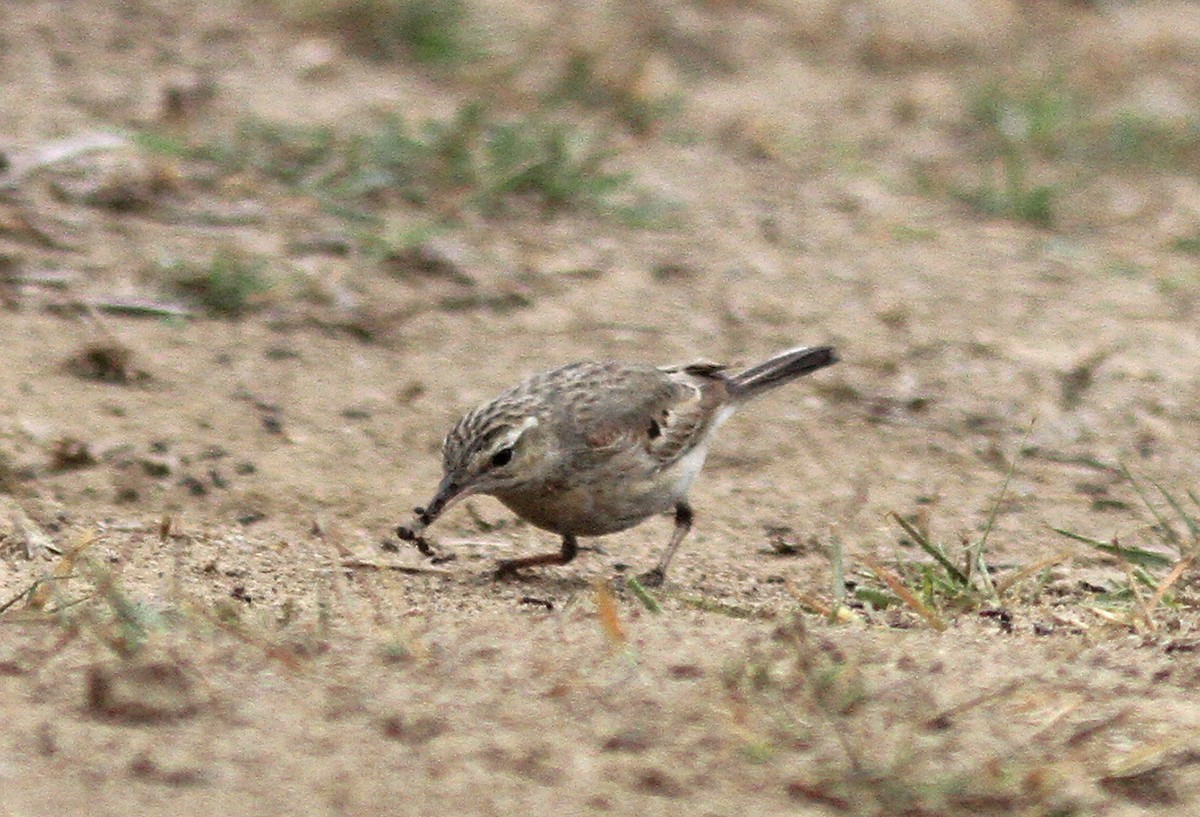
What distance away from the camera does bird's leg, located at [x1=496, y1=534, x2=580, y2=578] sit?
20.1 ft

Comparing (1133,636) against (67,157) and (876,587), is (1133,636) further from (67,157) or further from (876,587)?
(67,157)

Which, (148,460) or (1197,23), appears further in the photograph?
(1197,23)

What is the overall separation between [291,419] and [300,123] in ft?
10.0

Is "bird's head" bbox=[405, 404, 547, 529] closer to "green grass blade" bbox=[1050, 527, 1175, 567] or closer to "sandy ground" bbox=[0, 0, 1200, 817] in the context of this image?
"sandy ground" bbox=[0, 0, 1200, 817]

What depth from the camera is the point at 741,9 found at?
1359 centimetres

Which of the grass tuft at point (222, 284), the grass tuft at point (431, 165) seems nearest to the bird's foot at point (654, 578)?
the grass tuft at point (222, 284)

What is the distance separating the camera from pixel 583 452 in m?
6.38

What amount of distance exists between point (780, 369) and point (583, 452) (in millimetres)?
1253

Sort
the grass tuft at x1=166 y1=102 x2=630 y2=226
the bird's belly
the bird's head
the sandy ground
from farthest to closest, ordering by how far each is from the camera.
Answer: the grass tuft at x1=166 y1=102 x2=630 y2=226
the bird's belly
the bird's head
the sandy ground

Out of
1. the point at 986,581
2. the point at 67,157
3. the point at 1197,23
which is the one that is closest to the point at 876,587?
the point at 986,581

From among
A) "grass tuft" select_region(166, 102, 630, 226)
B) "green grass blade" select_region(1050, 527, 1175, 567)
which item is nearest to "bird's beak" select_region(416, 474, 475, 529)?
"green grass blade" select_region(1050, 527, 1175, 567)

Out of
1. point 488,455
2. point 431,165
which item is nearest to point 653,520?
point 488,455

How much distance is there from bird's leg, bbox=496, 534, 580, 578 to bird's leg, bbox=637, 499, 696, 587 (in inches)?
9.4

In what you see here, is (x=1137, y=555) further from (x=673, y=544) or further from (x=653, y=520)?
(x=653, y=520)
